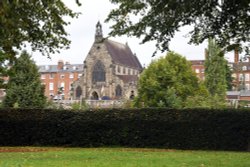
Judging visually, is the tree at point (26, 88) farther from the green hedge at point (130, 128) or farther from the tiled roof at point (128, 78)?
the tiled roof at point (128, 78)

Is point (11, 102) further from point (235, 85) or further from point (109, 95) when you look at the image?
point (235, 85)

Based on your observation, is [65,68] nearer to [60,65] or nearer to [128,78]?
[60,65]

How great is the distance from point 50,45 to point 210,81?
71.5 meters

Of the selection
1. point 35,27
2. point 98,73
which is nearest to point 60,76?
point 98,73

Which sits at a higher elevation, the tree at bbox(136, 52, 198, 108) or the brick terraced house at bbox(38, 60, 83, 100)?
the brick terraced house at bbox(38, 60, 83, 100)

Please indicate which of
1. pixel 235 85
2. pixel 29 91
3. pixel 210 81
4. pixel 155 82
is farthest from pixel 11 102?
pixel 235 85

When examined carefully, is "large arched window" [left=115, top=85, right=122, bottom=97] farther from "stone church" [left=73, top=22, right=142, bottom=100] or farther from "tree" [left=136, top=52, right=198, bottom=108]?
"tree" [left=136, top=52, right=198, bottom=108]


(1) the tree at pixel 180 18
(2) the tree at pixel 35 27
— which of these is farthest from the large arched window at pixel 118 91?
(1) the tree at pixel 180 18

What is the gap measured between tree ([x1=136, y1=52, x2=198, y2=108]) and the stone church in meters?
29.3

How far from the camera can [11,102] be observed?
41.1 m

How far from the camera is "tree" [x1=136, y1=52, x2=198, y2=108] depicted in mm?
55856

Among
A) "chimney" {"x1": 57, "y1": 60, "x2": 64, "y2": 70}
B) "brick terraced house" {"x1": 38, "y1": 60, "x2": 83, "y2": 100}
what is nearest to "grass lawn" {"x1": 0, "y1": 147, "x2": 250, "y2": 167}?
"brick terraced house" {"x1": 38, "y1": 60, "x2": 83, "y2": 100}

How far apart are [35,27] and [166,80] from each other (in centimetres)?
4304

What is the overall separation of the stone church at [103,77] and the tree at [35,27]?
75.4 meters
